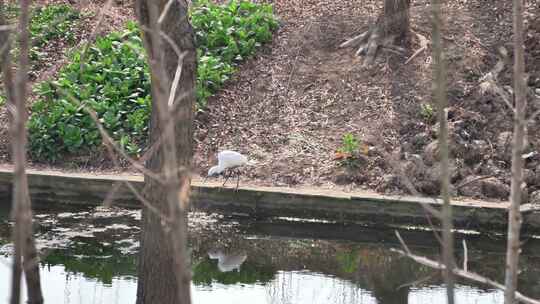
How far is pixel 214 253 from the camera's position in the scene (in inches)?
349

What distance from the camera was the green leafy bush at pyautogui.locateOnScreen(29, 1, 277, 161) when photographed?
10852 millimetres

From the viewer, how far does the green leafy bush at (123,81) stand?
427 inches

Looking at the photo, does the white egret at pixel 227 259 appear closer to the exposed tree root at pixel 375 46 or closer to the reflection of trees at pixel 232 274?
the reflection of trees at pixel 232 274

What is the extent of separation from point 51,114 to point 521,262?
217 inches

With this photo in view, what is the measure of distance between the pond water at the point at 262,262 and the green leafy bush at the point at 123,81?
1348 mm

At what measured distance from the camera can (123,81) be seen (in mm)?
11539

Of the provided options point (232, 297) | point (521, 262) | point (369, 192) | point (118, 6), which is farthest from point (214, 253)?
point (118, 6)

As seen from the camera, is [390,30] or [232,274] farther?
[390,30]

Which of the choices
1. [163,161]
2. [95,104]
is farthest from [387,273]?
[95,104]

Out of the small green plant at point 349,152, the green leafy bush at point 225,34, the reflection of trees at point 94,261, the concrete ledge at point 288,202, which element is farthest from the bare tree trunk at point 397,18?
the reflection of trees at point 94,261

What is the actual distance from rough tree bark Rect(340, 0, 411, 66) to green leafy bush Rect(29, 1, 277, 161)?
4.80 ft

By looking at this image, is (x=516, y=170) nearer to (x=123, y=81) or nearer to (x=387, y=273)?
(x=387, y=273)

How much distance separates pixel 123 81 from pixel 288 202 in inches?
121

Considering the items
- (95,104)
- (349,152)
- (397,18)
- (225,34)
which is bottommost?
(349,152)
